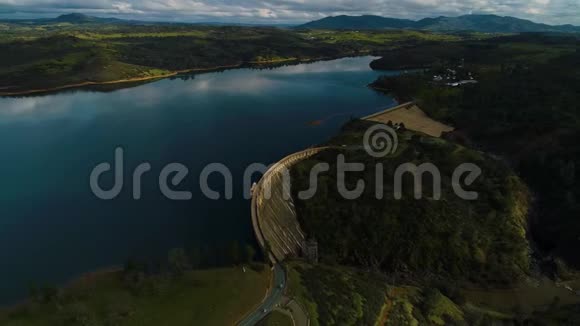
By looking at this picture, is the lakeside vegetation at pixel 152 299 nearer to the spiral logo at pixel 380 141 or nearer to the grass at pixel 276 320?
the grass at pixel 276 320

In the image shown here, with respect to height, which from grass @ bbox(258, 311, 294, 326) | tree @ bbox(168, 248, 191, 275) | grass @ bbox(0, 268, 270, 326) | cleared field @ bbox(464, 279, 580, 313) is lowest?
cleared field @ bbox(464, 279, 580, 313)

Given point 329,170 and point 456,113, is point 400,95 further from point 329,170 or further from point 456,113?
point 329,170

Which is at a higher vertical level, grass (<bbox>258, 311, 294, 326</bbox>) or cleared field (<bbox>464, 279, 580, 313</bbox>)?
grass (<bbox>258, 311, 294, 326</bbox>)

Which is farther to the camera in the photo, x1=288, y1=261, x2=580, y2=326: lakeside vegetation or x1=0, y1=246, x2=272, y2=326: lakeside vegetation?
x1=288, y1=261, x2=580, y2=326: lakeside vegetation

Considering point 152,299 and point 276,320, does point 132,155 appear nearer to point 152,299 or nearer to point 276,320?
point 152,299

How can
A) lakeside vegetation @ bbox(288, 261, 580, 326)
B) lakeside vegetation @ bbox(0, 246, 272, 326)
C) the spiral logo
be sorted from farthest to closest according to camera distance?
1. the spiral logo
2. lakeside vegetation @ bbox(288, 261, 580, 326)
3. lakeside vegetation @ bbox(0, 246, 272, 326)

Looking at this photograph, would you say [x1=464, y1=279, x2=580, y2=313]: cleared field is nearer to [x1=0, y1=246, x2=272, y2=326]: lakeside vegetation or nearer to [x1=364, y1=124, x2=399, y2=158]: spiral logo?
[x1=0, y1=246, x2=272, y2=326]: lakeside vegetation

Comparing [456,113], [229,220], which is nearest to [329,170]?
[229,220]

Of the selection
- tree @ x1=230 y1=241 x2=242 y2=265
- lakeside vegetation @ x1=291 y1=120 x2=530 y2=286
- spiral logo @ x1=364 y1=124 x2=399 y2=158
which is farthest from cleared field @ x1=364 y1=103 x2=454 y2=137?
tree @ x1=230 y1=241 x2=242 y2=265
